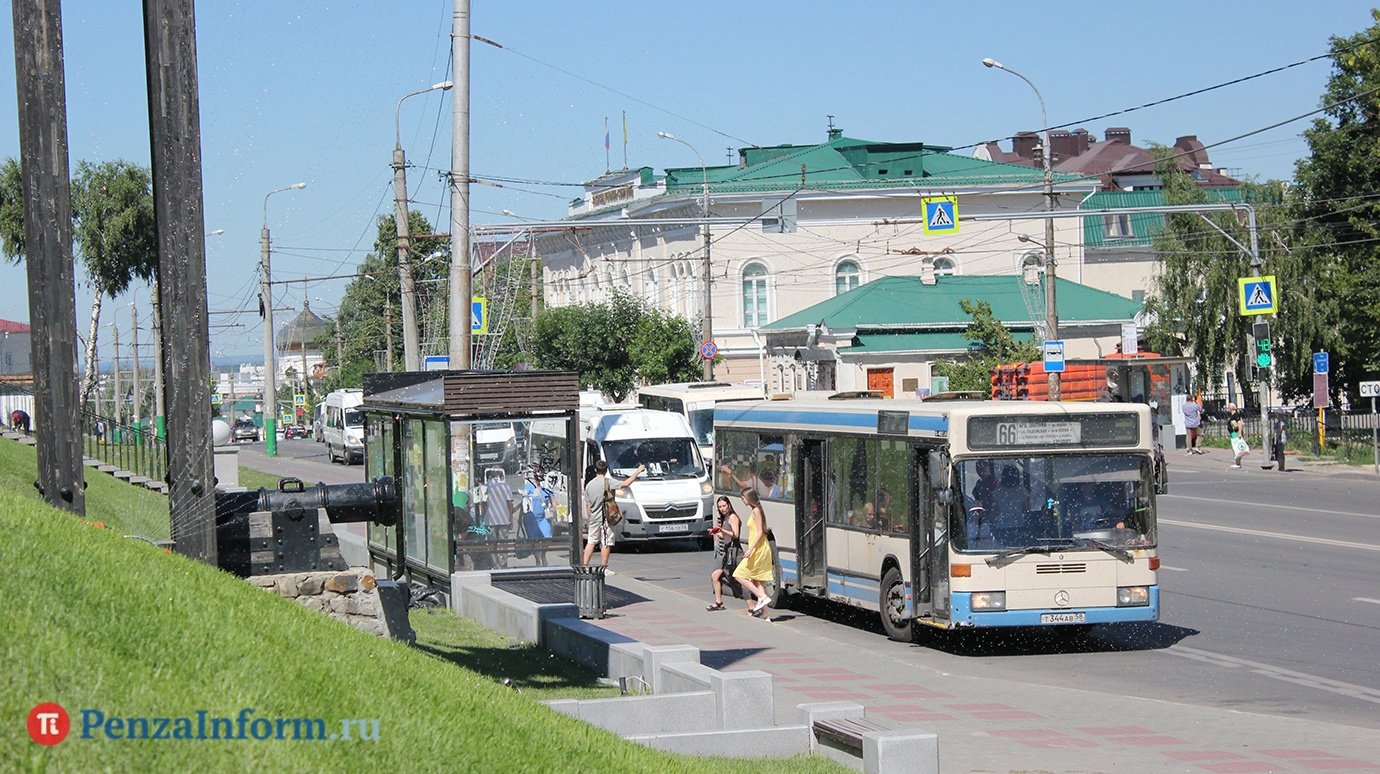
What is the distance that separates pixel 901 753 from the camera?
27.3ft

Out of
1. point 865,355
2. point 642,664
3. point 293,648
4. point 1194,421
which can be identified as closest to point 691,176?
point 865,355

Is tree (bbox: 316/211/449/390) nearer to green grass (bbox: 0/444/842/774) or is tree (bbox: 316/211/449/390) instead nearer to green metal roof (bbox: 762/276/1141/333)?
green metal roof (bbox: 762/276/1141/333)

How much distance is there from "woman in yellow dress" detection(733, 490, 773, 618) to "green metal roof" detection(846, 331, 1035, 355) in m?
44.2

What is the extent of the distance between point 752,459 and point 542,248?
7283 centimetres

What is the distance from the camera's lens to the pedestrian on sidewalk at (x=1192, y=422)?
49875 mm

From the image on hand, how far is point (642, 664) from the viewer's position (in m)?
10.7

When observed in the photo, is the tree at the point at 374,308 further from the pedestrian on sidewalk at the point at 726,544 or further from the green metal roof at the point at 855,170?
the pedestrian on sidewalk at the point at 726,544

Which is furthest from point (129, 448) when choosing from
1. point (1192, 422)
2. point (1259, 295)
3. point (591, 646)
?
point (1192, 422)

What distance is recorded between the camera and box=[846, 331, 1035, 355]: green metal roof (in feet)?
204

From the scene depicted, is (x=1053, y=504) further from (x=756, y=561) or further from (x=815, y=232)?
(x=815, y=232)

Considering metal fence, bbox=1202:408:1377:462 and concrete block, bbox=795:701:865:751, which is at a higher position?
concrete block, bbox=795:701:865:751

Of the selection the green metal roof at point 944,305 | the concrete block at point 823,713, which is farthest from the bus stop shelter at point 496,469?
the green metal roof at point 944,305

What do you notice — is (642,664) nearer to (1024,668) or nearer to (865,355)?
(1024,668)

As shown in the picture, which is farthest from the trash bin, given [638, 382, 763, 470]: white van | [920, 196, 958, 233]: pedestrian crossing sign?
[638, 382, 763, 470]: white van
